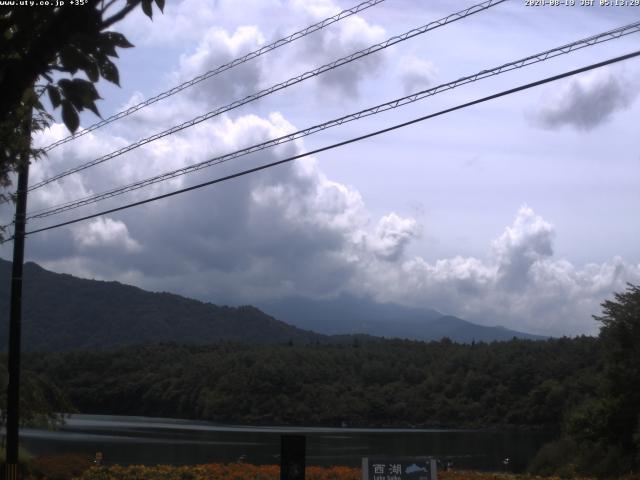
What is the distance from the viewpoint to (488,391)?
72.0m

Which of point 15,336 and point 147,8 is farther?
point 15,336

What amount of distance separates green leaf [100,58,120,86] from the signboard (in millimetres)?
8895

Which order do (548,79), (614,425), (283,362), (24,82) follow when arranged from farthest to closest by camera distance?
(283,362) < (614,425) < (548,79) < (24,82)

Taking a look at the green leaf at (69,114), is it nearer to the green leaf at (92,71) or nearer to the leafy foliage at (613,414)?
the green leaf at (92,71)

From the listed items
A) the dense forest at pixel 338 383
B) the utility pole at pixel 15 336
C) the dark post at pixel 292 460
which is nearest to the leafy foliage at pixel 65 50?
the dark post at pixel 292 460

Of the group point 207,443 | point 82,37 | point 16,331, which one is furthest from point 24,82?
point 207,443

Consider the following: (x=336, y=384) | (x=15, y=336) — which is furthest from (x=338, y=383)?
(x=15, y=336)

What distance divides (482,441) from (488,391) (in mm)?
19806

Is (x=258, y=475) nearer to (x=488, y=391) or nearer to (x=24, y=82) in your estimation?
(x=24, y=82)

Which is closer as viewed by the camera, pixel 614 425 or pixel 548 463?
pixel 614 425

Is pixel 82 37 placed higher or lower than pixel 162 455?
higher

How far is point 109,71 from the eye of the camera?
16.6 ft

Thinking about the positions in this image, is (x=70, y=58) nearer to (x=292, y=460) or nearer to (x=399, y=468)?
(x=292, y=460)

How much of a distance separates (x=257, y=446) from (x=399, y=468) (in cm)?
3017
